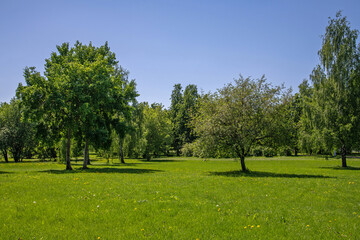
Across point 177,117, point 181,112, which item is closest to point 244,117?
point 181,112

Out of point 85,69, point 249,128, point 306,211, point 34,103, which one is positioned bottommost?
point 306,211

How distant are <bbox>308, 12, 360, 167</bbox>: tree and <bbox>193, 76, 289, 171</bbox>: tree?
15.6 m

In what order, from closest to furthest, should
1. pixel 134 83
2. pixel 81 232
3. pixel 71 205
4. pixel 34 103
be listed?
pixel 81 232 < pixel 71 205 < pixel 34 103 < pixel 134 83

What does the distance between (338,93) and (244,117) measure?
20594 millimetres

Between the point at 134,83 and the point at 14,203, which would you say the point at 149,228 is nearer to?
the point at 14,203

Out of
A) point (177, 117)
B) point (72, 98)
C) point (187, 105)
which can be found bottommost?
point (72, 98)

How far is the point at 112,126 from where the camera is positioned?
3678cm

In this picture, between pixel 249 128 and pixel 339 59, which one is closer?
pixel 249 128

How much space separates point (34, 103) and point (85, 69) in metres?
7.07

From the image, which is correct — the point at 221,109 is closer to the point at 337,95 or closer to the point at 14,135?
the point at 337,95

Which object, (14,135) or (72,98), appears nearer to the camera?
(72,98)

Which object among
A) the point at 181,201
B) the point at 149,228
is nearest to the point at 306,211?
the point at 181,201

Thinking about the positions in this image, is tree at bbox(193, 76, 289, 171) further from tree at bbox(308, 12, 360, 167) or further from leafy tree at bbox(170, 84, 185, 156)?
leafy tree at bbox(170, 84, 185, 156)

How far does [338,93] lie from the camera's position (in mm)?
37719
